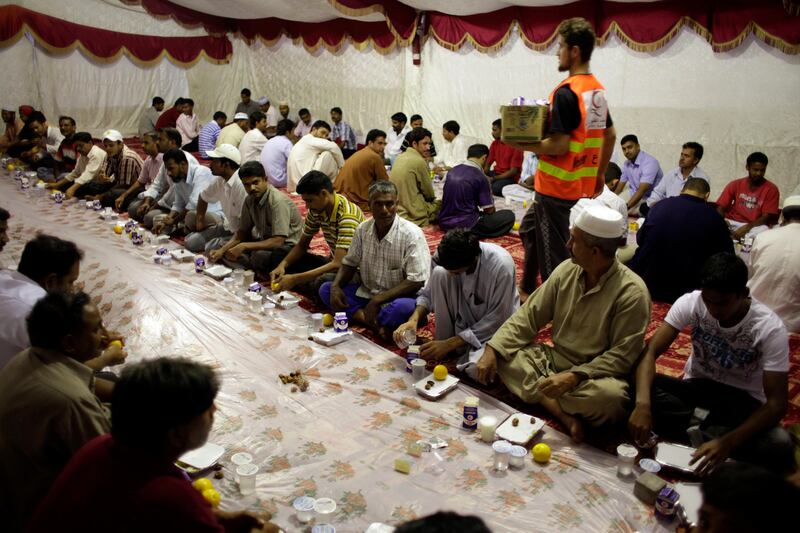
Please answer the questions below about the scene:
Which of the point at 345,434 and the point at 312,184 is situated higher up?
the point at 312,184

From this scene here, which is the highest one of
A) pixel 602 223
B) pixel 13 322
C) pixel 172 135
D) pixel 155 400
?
pixel 172 135

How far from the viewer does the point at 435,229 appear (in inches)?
252

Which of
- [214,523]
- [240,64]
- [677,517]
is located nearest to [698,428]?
[677,517]

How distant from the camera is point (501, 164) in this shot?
830cm

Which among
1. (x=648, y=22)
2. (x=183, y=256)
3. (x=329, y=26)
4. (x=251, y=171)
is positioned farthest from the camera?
(x=329, y=26)

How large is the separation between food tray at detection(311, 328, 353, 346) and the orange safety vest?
61.5 inches

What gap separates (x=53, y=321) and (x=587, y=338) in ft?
7.15

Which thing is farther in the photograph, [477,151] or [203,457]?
[477,151]

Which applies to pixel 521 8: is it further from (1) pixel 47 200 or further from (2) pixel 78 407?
(2) pixel 78 407

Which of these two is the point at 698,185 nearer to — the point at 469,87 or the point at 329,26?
the point at 469,87

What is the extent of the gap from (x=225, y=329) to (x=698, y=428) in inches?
104

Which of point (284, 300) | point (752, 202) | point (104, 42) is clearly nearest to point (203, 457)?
point (284, 300)

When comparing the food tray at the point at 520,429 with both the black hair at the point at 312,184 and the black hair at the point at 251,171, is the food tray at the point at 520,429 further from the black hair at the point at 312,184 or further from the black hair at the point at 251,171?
the black hair at the point at 251,171

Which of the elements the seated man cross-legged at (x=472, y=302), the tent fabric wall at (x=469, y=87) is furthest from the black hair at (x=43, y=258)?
the tent fabric wall at (x=469, y=87)
